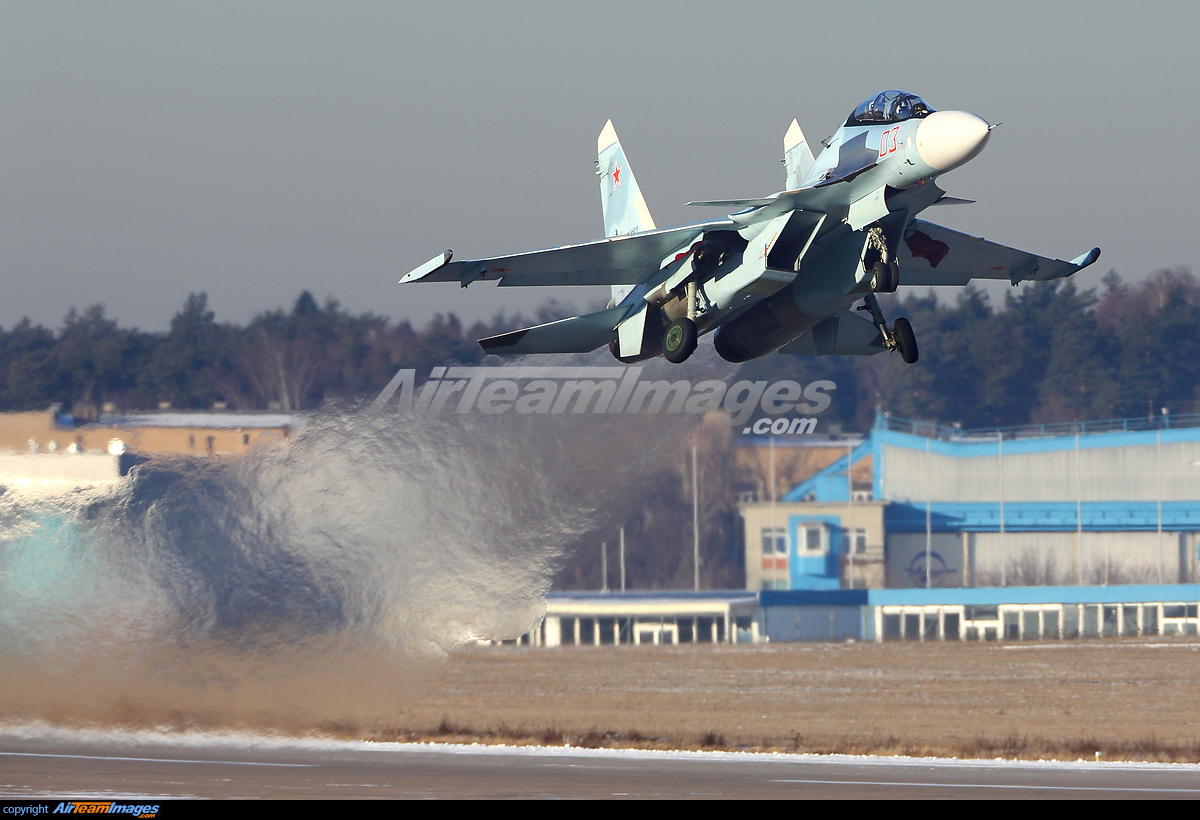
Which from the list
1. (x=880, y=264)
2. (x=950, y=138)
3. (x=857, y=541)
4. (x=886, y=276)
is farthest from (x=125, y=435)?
(x=857, y=541)

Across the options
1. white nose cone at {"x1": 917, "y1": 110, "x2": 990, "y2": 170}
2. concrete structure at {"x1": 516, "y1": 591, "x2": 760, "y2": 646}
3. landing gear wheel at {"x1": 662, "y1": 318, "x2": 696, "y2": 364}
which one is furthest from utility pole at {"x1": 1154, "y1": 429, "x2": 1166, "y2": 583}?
white nose cone at {"x1": 917, "y1": 110, "x2": 990, "y2": 170}

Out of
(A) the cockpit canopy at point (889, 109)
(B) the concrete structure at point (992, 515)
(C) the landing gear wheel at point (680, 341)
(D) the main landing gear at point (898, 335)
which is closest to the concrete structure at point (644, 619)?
(B) the concrete structure at point (992, 515)

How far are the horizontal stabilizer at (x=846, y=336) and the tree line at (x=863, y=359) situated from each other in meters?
14.2

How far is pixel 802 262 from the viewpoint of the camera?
21.0 meters

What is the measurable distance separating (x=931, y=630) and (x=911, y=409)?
15389 mm

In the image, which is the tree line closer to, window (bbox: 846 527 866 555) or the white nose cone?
window (bbox: 846 527 866 555)

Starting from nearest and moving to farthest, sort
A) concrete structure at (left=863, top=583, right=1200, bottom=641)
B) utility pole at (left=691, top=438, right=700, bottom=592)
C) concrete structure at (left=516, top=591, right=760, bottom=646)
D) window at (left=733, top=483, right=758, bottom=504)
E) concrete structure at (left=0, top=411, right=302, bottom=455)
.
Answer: concrete structure at (left=0, top=411, right=302, bottom=455) < concrete structure at (left=516, top=591, right=760, bottom=646) < concrete structure at (left=863, top=583, right=1200, bottom=641) < utility pole at (left=691, top=438, right=700, bottom=592) < window at (left=733, top=483, right=758, bottom=504)

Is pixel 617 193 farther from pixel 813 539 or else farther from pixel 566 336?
pixel 813 539

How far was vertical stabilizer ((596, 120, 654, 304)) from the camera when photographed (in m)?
27.6

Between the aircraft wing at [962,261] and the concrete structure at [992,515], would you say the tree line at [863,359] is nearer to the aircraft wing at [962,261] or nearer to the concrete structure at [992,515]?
the concrete structure at [992,515]

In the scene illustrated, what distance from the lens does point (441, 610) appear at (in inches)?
1089

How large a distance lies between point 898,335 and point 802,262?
1.86 meters

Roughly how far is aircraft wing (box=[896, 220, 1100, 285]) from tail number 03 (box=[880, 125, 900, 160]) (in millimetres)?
2528
